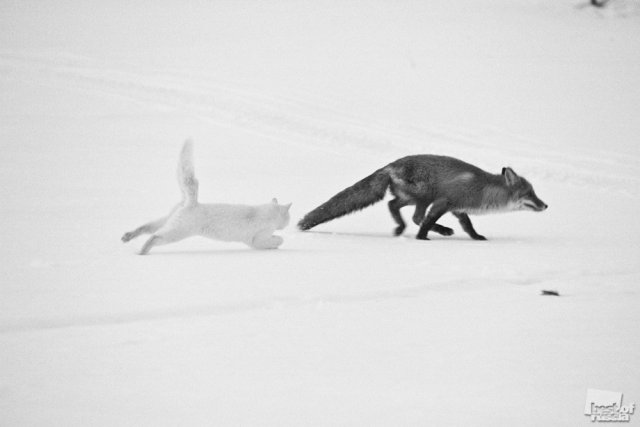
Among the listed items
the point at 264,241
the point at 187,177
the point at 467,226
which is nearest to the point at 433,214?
the point at 467,226

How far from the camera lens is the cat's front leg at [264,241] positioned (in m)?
7.43

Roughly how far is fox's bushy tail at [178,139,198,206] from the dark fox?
2137 millimetres

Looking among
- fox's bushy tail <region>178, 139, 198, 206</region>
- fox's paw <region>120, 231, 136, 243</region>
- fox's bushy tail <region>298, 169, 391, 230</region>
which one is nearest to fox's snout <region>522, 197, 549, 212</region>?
fox's bushy tail <region>298, 169, 391, 230</region>

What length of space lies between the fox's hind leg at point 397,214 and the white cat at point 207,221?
67.0 inches

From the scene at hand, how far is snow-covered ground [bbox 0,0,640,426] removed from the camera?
3.95 metres

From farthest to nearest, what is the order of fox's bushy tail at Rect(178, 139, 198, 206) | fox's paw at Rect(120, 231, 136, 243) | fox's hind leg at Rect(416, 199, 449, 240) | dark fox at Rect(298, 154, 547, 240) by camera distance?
dark fox at Rect(298, 154, 547, 240) < fox's hind leg at Rect(416, 199, 449, 240) < fox's paw at Rect(120, 231, 136, 243) < fox's bushy tail at Rect(178, 139, 198, 206)

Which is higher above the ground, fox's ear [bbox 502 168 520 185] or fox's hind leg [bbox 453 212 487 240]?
Answer: fox's ear [bbox 502 168 520 185]

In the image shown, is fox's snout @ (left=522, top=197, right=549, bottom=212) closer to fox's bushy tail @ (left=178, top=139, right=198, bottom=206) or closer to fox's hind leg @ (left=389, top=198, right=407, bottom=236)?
fox's hind leg @ (left=389, top=198, right=407, bottom=236)

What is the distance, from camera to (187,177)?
22.5 feet

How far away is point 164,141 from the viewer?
13.5m

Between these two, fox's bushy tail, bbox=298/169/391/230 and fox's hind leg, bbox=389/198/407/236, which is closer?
fox's bushy tail, bbox=298/169/391/230

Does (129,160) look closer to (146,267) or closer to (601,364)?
(146,267)

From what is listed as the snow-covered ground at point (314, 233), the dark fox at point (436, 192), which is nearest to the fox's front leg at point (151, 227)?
the snow-covered ground at point (314, 233)

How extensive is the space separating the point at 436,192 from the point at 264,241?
217cm
